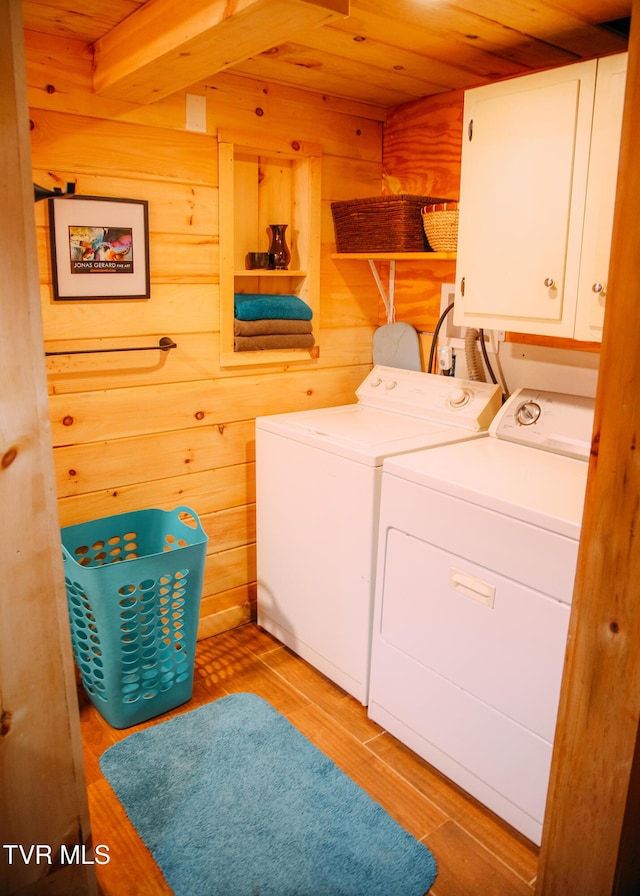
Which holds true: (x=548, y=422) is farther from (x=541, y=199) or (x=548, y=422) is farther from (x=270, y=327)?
(x=270, y=327)

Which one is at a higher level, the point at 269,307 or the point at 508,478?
→ the point at 269,307

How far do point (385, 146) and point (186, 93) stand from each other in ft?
3.22

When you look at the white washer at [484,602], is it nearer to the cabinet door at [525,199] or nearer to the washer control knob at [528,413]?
the washer control knob at [528,413]

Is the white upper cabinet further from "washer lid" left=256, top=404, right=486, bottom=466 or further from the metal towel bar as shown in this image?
the metal towel bar

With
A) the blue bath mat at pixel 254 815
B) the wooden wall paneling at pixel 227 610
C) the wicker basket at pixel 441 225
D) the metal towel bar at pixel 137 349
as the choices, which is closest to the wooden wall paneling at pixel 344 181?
Result: the wicker basket at pixel 441 225

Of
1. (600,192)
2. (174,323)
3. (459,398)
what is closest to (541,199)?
(600,192)

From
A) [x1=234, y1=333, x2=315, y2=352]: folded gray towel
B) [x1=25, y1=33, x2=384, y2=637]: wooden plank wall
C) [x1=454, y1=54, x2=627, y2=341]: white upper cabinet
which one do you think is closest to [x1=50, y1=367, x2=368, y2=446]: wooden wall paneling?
[x1=25, y1=33, x2=384, y2=637]: wooden plank wall

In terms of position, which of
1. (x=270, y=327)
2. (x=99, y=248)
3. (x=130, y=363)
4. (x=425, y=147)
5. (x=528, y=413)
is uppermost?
(x=425, y=147)

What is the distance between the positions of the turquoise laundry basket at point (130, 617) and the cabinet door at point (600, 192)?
4.59 ft

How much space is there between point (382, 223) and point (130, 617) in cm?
168

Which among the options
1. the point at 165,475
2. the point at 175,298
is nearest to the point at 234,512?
the point at 165,475

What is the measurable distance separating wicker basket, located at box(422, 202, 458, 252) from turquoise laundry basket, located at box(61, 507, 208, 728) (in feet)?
4.30

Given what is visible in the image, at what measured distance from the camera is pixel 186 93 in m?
2.42

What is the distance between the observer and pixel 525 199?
211 centimetres
